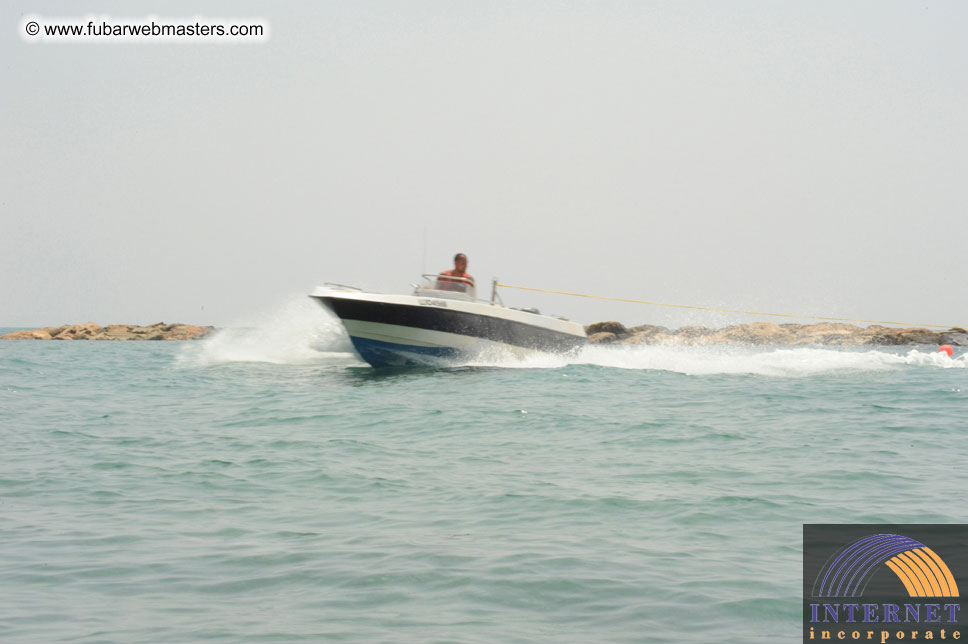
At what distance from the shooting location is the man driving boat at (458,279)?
17188 millimetres

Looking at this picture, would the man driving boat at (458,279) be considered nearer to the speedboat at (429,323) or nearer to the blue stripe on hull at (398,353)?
the speedboat at (429,323)

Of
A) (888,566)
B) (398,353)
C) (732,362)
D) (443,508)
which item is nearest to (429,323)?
(398,353)

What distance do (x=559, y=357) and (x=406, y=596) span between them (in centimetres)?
1523

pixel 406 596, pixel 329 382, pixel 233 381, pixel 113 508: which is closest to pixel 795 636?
pixel 406 596

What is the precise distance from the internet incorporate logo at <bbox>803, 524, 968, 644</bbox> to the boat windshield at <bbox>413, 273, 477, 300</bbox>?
40.0 ft

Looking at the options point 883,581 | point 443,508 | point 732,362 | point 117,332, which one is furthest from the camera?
point 117,332

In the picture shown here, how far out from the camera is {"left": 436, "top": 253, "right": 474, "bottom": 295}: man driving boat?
17188 mm

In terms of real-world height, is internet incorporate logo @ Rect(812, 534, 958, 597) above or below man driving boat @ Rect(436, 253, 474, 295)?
below

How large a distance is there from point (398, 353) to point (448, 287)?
1704 mm

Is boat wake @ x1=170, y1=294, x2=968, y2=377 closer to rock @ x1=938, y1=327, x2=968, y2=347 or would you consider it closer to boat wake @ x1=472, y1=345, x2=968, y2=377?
boat wake @ x1=472, y1=345, x2=968, y2=377

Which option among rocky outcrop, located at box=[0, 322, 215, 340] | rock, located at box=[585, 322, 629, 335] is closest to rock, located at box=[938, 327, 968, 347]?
rock, located at box=[585, 322, 629, 335]

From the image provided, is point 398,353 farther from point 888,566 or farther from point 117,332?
point 117,332

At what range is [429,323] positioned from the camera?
16.5 metres

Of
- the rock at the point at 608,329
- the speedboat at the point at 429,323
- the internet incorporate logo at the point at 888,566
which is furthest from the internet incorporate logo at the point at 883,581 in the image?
the rock at the point at 608,329
